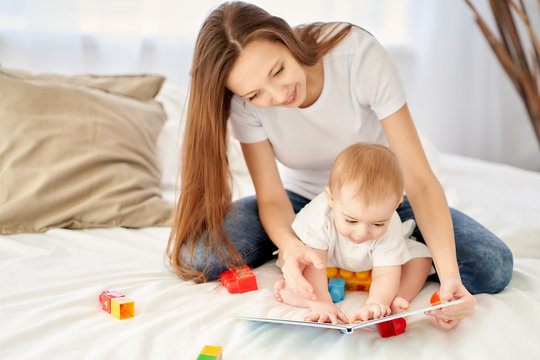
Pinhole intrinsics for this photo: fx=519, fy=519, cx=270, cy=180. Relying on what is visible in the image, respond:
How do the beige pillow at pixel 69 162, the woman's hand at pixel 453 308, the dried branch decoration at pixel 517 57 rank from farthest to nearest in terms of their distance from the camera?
1. the dried branch decoration at pixel 517 57
2. the beige pillow at pixel 69 162
3. the woman's hand at pixel 453 308

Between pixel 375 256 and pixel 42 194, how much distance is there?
0.95 m

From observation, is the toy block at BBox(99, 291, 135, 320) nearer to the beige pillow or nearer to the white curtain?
the beige pillow

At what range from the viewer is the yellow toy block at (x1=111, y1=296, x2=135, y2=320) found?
3.10 ft

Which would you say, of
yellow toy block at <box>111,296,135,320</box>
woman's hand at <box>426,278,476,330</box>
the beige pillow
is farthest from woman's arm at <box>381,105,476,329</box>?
the beige pillow

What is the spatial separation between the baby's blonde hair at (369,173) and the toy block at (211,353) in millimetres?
389

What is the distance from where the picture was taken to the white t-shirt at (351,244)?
3.56 ft

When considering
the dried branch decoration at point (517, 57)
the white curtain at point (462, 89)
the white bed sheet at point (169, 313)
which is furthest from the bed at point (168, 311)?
the white curtain at point (462, 89)

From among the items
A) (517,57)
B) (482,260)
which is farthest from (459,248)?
(517,57)

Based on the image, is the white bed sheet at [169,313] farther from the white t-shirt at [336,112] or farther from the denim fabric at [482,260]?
the white t-shirt at [336,112]

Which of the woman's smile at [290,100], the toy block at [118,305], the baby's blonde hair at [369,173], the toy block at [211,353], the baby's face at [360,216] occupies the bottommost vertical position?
the toy block at [118,305]

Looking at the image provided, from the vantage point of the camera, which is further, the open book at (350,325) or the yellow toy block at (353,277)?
the yellow toy block at (353,277)

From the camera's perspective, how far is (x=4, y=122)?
1.50m

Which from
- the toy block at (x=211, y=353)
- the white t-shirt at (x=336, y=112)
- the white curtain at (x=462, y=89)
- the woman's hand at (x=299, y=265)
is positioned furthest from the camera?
the white curtain at (x=462, y=89)

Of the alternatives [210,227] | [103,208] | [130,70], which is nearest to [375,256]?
[210,227]
